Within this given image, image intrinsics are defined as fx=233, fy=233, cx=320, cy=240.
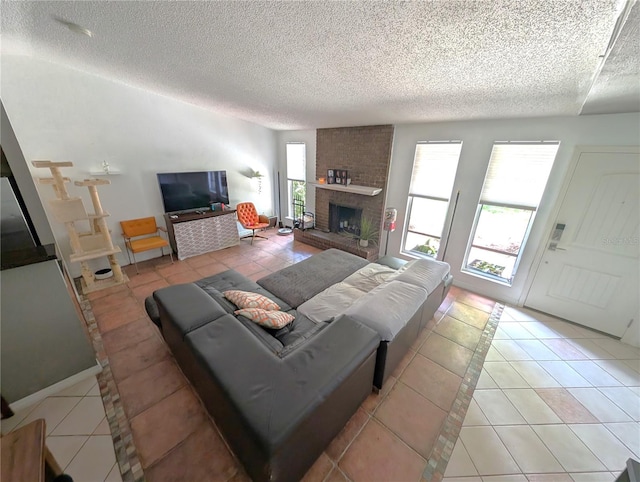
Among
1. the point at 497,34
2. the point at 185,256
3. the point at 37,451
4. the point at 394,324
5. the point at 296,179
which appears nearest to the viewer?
the point at 37,451

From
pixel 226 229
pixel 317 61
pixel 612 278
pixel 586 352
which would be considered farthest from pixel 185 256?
pixel 612 278

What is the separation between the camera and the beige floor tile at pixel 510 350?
2398 millimetres

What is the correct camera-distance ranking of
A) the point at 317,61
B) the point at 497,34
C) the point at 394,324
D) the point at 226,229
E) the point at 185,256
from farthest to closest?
the point at 226,229 → the point at 185,256 → the point at 317,61 → the point at 394,324 → the point at 497,34

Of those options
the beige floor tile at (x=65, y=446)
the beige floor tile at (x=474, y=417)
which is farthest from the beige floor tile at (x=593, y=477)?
the beige floor tile at (x=65, y=446)

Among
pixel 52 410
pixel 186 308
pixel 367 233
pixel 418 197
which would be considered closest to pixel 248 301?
pixel 186 308

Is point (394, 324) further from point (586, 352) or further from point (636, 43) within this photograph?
point (586, 352)

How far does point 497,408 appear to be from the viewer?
1.89 meters

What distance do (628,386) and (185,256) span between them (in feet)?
19.1

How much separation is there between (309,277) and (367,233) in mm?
1989

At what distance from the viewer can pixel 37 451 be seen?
3.41 feet

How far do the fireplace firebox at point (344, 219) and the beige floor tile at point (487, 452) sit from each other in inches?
138

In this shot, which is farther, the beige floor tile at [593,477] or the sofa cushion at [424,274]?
the sofa cushion at [424,274]

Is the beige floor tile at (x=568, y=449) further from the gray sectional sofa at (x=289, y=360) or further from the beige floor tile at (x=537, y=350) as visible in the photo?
the gray sectional sofa at (x=289, y=360)

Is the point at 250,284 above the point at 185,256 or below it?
above
